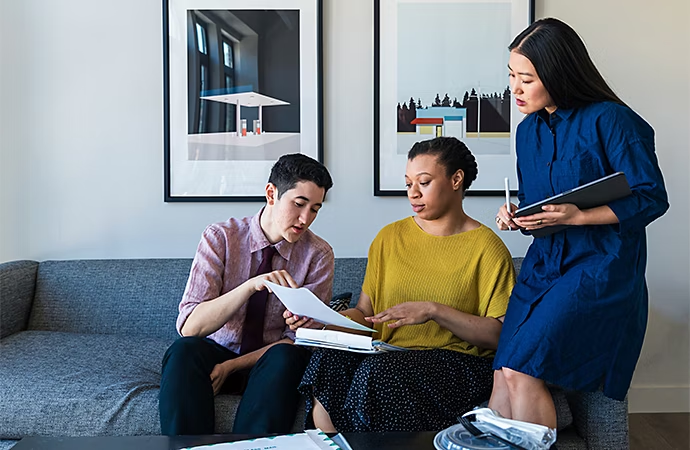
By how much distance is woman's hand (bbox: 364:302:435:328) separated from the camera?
1.91 metres

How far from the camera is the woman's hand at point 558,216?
1.72m

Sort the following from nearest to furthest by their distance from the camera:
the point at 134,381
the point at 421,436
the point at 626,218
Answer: the point at 421,436
the point at 626,218
the point at 134,381

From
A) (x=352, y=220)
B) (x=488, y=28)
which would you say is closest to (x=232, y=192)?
(x=352, y=220)

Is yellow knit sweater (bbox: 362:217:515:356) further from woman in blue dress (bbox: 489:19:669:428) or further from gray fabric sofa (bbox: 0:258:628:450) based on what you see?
gray fabric sofa (bbox: 0:258:628:450)

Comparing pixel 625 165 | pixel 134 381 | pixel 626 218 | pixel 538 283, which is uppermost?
pixel 625 165

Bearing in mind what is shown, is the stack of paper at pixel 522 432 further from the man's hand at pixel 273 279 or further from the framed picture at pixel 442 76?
the framed picture at pixel 442 76

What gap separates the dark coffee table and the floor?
154cm

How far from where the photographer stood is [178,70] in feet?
9.70

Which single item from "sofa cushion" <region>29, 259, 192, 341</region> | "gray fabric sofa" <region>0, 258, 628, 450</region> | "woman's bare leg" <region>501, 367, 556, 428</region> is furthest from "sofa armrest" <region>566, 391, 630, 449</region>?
"sofa cushion" <region>29, 259, 192, 341</region>

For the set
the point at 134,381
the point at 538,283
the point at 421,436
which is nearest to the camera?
the point at 421,436

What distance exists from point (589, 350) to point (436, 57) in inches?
61.1

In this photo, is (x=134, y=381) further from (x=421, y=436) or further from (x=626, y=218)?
(x=626, y=218)

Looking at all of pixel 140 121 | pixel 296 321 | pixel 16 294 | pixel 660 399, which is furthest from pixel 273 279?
pixel 660 399

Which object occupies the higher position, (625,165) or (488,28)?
(488,28)
